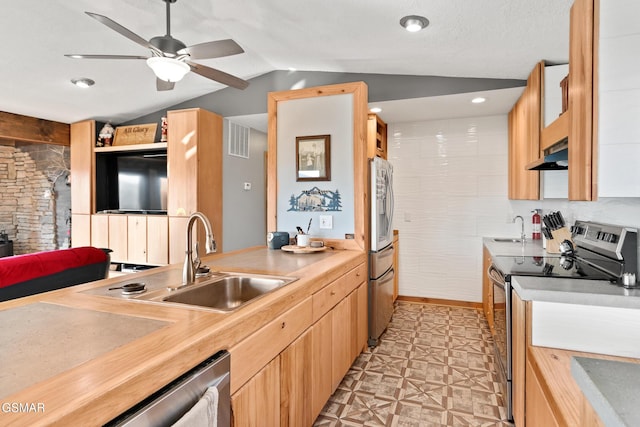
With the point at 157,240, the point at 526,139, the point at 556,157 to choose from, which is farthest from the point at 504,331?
the point at 157,240

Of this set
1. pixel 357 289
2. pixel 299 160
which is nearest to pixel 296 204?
pixel 299 160

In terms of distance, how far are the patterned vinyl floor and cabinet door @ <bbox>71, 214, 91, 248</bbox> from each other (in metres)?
3.88

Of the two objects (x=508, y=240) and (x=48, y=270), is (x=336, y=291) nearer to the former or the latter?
(x=48, y=270)

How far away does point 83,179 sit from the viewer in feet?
15.1

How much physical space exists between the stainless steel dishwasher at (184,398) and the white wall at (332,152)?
2093mm

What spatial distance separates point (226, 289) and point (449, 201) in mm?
3292

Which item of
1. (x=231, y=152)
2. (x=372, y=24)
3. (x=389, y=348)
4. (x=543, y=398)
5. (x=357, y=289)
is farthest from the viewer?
(x=231, y=152)

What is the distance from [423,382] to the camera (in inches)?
98.5

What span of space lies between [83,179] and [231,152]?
77.9 inches

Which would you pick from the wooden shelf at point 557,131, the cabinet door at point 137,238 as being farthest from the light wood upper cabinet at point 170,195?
the wooden shelf at point 557,131

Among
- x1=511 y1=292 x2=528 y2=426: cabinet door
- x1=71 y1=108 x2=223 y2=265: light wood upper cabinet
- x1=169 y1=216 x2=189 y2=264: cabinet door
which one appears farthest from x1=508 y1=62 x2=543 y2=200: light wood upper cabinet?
x1=169 y1=216 x2=189 y2=264: cabinet door

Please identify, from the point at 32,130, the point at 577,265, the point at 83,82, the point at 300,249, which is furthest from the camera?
the point at 32,130

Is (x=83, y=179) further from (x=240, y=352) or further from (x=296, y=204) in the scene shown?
(x=240, y=352)

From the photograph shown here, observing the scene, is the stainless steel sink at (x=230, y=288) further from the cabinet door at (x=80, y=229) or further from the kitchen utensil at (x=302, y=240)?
the cabinet door at (x=80, y=229)
